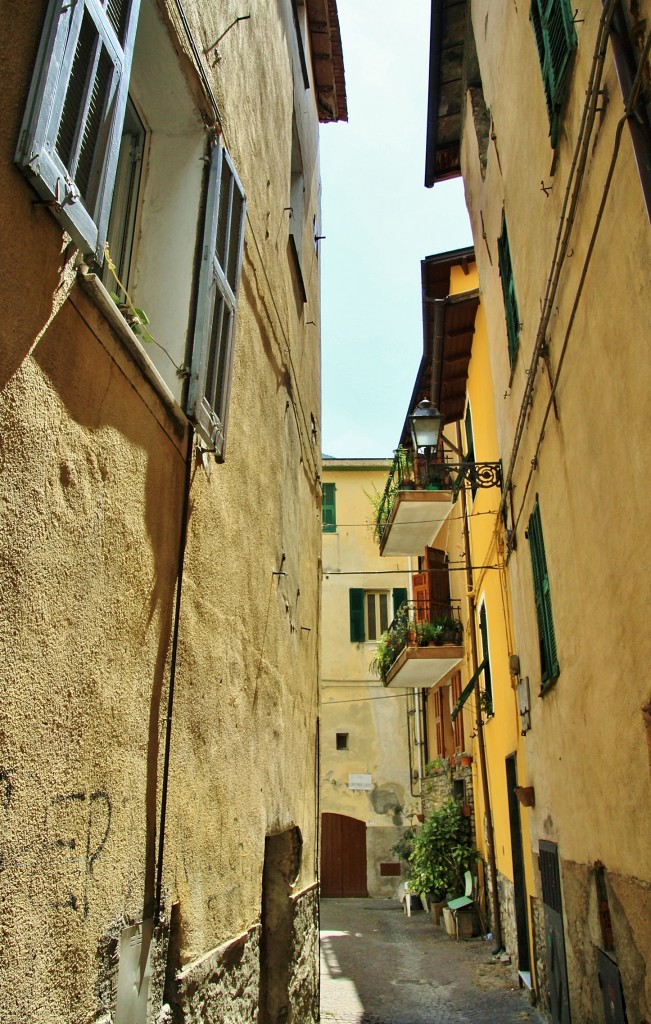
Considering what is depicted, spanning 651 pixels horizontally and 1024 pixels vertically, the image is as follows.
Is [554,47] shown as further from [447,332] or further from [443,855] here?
[443,855]

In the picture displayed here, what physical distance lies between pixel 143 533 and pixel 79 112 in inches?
53.8

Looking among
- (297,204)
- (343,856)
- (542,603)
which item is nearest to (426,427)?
(297,204)

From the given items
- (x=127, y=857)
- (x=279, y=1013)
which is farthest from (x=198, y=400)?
(x=279, y=1013)

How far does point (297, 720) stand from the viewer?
643cm

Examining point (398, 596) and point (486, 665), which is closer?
point (486, 665)

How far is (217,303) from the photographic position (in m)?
3.82

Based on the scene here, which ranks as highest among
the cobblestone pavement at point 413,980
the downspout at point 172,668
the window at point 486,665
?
the window at point 486,665

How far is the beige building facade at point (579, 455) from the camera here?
3977 mm

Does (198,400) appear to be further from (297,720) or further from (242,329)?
(297,720)

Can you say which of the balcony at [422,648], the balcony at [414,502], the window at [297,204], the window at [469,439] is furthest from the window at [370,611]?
the window at [297,204]

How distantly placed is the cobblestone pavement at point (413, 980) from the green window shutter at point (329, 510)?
1208 cm

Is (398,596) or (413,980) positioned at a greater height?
(398,596)

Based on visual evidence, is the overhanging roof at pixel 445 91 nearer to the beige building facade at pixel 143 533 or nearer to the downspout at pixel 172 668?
the beige building facade at pixel 143 533

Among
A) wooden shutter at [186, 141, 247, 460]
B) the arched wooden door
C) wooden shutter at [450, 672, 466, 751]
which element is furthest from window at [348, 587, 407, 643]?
wooden shutter at [186, 141, 247, 460]
